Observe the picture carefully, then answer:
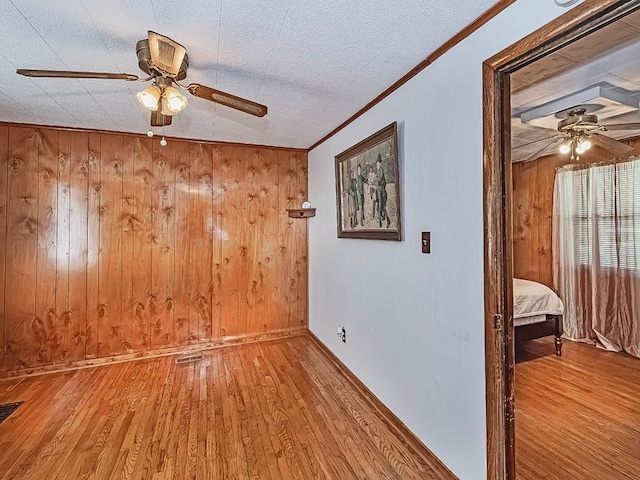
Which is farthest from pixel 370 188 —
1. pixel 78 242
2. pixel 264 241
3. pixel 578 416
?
pixel 78 242

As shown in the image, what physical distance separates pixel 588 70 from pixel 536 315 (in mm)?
2338

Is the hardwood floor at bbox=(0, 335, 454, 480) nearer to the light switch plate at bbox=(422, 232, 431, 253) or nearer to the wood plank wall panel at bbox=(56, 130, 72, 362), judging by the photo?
the wood plank wall panel at bbox=(56, 130, 72, 362)

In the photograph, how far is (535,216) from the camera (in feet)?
13.7

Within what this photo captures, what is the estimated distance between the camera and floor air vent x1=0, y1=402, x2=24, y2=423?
224 centimetres

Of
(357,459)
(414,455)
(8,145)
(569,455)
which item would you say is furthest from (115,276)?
(569,455)

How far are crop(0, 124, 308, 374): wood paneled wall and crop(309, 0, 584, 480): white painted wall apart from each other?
1.55m

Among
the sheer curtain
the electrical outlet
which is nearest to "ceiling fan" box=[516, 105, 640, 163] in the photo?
the sheer curtain

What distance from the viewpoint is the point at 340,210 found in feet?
9.61

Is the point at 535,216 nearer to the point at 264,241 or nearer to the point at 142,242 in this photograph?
the point at 264,241

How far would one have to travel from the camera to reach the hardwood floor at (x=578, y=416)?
1746 millimetres

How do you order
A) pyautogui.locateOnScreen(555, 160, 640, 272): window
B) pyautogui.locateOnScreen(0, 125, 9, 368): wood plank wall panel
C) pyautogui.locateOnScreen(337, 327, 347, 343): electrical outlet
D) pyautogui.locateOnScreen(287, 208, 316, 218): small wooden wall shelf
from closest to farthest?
1. pyautogui.locateOnScreen(0, 125, 9, 368): wood plank wall panel
2. pyautogui.locateOnScreen(337, 327, 347, 343): electrical outlet
3. pyautogui.locateOnScreen(555, 160, 640, 272): window
4. pyautogui.locateOnScreen(287, 208, 316, 218): small wooden wall shelf

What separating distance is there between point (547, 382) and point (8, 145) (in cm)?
518

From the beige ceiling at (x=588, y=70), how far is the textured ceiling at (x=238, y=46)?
24.9 inches

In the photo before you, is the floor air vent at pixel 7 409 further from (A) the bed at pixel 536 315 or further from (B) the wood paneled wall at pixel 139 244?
(A) the bed at pixel 536 315
